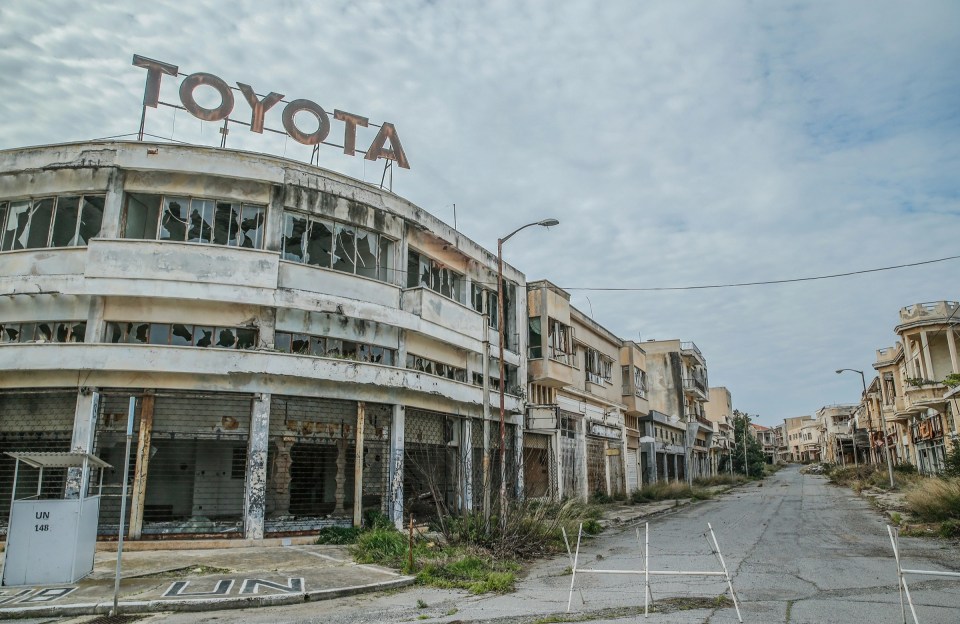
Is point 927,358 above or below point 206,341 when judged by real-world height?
above

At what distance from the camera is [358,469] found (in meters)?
18.3

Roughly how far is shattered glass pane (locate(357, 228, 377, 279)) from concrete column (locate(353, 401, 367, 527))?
414 cm

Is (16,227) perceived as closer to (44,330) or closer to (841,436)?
(44,330)

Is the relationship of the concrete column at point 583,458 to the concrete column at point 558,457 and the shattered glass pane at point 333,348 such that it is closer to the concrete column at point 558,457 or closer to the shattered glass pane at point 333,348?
the concrete column at point 558,457

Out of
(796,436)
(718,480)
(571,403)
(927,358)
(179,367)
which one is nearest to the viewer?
(179,367)

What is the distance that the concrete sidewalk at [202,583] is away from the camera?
9.30 meters

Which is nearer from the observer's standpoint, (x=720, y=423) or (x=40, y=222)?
(x=40, y=222)

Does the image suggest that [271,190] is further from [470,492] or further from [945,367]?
[945,367]

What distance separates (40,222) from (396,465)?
11.6 m

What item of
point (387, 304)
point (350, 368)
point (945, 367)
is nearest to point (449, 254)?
point (387, 304)

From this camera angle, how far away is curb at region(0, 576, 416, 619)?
29.3 ft

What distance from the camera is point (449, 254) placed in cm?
2388

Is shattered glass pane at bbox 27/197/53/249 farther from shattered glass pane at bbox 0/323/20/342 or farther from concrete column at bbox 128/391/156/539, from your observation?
concrete column at bbox 128/391/156/539

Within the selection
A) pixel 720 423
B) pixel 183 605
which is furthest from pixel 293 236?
pixel 720 423
